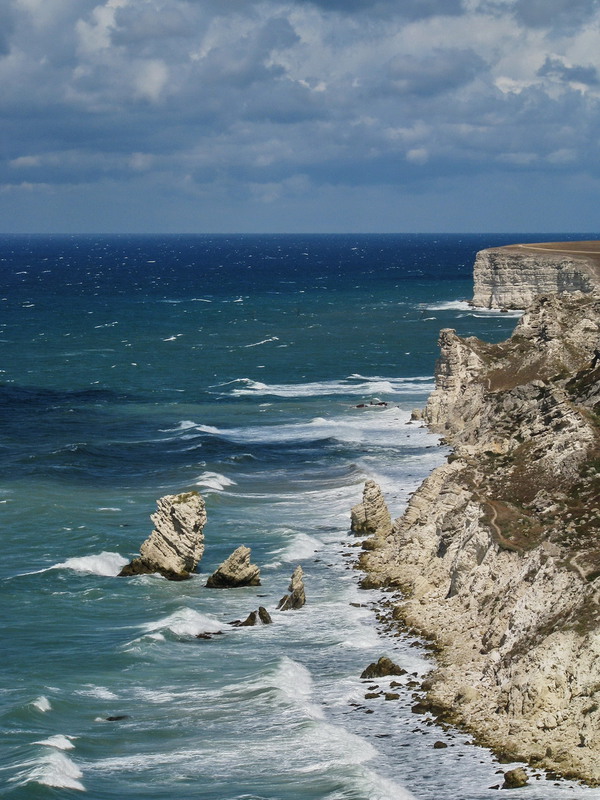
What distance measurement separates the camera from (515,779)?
31938mm

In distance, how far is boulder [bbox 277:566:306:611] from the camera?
49656 mm

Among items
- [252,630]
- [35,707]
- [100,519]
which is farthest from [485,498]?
[100,519]

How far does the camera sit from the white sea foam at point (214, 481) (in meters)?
72.0

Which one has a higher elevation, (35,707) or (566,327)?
(566,327)

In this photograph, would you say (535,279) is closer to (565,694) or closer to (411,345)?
(411,345)

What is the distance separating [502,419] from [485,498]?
1263 cm

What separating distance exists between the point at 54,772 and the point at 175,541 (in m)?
21.0

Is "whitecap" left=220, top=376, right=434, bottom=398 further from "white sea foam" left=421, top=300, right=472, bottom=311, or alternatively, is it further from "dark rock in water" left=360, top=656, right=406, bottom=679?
"white sea foam" left=421, top=300, right=472, bottom=311

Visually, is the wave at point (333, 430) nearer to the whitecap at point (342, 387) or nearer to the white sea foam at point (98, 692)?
the whitecap at point (342, 387)

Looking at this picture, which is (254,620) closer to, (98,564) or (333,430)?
(98,564)

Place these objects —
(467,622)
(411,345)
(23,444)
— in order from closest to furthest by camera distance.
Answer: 1. (467,622)
2. (23,444)
3. (411,345)

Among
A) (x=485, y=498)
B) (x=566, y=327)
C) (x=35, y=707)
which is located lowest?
(x=35, y=707)

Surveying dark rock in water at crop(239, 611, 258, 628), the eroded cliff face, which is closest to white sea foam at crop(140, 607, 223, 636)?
dark rock in water at crop(239, 611, 258, 628)

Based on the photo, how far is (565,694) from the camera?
34.7m
